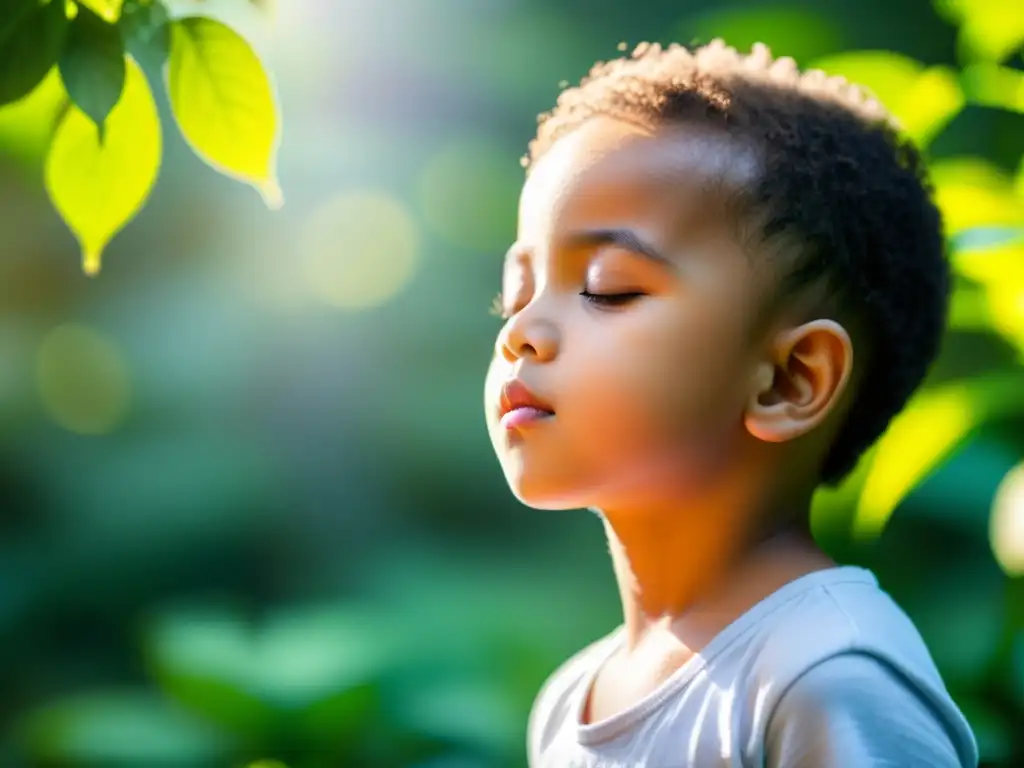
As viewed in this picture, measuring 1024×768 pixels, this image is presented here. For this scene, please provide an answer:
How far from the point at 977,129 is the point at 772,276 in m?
1.13

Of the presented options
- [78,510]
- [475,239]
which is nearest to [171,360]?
[78,510]

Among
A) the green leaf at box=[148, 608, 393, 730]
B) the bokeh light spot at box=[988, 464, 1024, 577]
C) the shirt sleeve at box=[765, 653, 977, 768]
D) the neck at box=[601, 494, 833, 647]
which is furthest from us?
the green leaf at box=[148, 608, 393, 730]

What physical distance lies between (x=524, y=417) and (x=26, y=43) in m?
0.32

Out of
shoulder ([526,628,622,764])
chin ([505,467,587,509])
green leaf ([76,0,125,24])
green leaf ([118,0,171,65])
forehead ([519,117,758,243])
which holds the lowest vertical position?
shoulder ([526,628,622,764])

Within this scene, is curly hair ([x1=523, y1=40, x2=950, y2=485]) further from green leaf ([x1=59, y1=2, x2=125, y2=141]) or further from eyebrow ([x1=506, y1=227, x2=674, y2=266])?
green leaf ([x1=59, y1=2, x2=125, y2=141])

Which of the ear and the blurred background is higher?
the blurred background

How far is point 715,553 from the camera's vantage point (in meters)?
0.64

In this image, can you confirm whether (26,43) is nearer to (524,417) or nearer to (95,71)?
(95,71)

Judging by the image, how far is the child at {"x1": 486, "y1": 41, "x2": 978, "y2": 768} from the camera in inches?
23.3

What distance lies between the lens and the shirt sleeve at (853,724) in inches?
20.9

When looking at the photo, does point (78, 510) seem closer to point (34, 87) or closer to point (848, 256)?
point (34, 87)

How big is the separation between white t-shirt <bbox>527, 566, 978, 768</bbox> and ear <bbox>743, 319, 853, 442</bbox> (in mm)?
79

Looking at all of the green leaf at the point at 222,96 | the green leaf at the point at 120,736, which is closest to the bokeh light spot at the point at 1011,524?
the green leaf at the point at 222,96

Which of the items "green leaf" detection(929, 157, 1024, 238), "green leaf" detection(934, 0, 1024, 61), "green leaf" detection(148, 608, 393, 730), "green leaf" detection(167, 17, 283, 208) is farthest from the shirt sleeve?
"green leaf" detection(148, 608, 393, 730)
